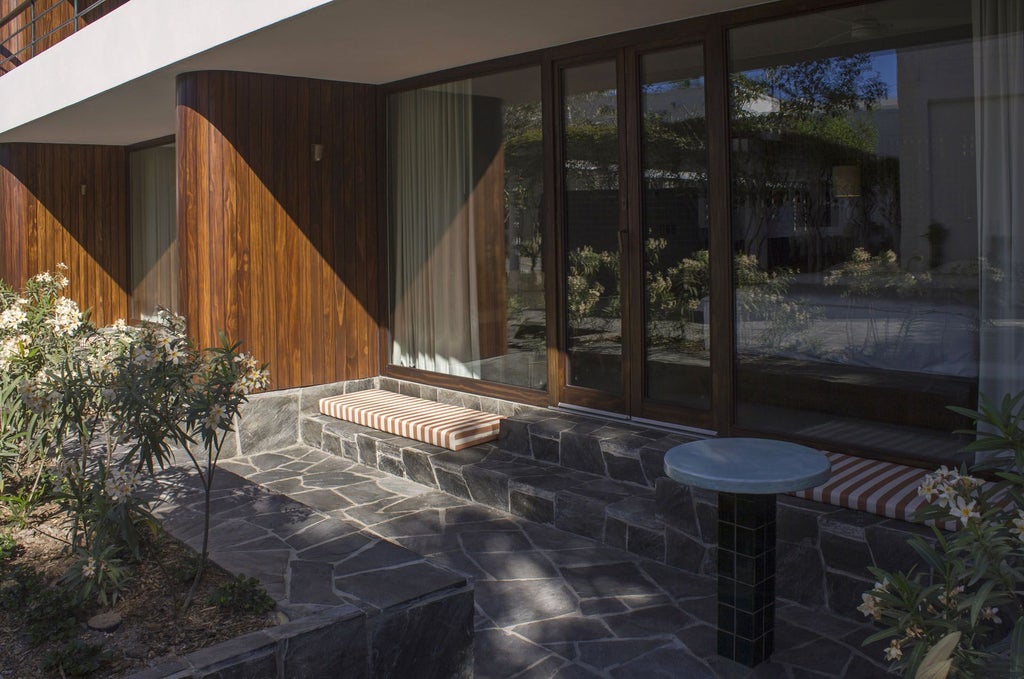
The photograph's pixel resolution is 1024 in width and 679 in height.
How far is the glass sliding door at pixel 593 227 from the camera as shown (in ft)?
22.1

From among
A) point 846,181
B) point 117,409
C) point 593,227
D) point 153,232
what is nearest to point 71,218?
point 153,232

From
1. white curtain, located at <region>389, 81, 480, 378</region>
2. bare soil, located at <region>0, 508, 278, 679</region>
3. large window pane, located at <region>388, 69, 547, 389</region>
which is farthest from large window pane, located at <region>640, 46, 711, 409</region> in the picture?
bare soil, located at <region>0, 508, 278, 679</region>

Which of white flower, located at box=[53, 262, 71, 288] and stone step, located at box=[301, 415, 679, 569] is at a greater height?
white flower, located at box=[53, 262, 71, 288]

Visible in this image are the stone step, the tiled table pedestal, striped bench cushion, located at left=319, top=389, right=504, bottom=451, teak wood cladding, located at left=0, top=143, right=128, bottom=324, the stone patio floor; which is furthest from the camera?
teak wood cladding, located at left=0, top=143, right=128, bottom=324

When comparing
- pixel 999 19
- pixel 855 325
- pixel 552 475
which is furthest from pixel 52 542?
pixel 999 19

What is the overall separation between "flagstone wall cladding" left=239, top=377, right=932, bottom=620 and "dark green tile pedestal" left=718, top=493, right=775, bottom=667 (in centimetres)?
65

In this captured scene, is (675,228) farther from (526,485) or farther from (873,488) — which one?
(873,488)

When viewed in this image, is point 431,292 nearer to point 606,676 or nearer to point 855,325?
point 855,325

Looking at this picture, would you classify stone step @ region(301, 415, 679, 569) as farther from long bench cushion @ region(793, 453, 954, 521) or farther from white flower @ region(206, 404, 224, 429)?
white flower @ region(206, 404, 224, 429)

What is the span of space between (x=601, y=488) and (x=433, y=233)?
3327 mm

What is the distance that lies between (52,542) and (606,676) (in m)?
2.91

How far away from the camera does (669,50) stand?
6.31 metres

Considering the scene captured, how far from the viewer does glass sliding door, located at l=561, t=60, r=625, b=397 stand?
6.74 metres

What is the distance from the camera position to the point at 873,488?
4836 mm
